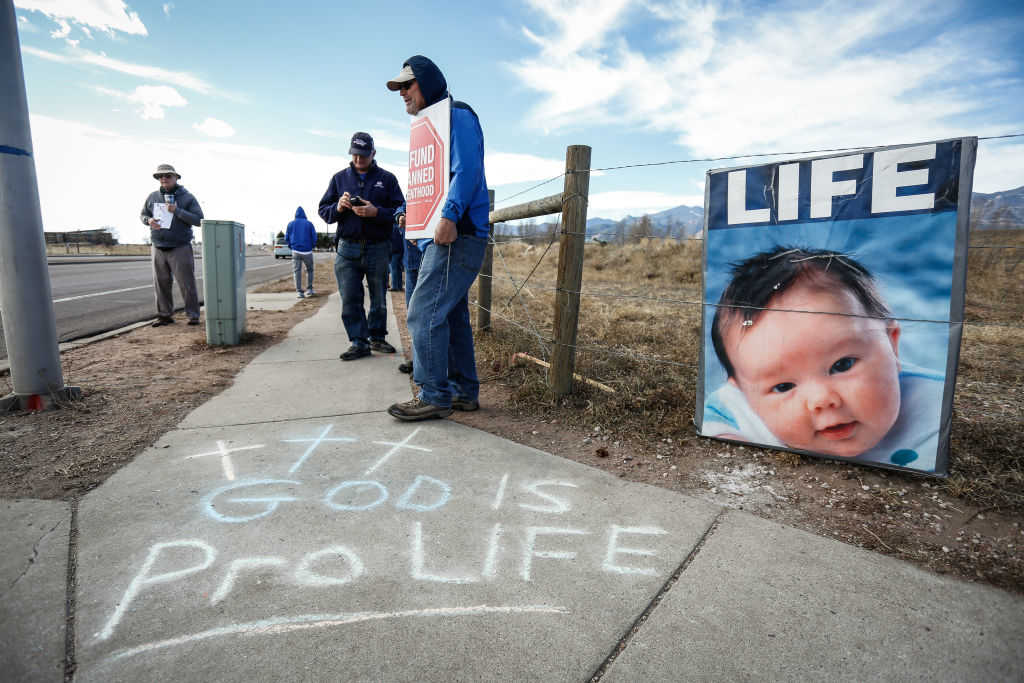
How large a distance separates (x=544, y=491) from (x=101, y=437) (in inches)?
94.7

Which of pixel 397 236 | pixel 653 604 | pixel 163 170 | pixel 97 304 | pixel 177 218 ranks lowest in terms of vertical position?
pixel 653 604

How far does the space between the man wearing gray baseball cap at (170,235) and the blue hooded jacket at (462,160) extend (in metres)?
4.11

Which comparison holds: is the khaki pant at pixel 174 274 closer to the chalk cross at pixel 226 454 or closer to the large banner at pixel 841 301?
the chalk cross at pixel 226 454

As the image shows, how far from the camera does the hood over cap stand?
3344 mm

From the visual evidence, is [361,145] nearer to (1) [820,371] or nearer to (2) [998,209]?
(1) [820,371]

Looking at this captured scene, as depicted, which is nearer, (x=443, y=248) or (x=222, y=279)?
(x=443, y=248)

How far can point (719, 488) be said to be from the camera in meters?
2.60

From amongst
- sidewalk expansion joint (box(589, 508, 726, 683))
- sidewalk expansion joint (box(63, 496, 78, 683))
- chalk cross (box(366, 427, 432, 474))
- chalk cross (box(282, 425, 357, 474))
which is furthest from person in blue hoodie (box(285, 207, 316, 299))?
sidewalk expansion joint (box(589, 508, 726, 683))

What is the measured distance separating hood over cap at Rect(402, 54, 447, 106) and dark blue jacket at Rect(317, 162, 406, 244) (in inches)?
65.0

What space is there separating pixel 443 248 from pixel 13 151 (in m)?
2.40

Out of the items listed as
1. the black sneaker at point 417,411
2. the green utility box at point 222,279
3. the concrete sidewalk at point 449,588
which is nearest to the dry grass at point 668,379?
the black sneaker at point 417,411

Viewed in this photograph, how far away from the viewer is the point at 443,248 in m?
3.29

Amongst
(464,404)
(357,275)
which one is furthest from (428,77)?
(357,275)

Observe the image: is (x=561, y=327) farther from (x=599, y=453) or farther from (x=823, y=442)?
(x=823, y=442)
